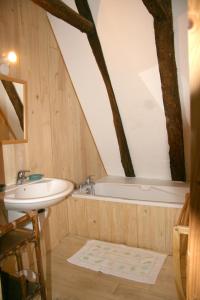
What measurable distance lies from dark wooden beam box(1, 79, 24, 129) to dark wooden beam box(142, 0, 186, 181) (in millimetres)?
1364

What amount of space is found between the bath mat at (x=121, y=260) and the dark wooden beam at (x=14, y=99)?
4.92 ft

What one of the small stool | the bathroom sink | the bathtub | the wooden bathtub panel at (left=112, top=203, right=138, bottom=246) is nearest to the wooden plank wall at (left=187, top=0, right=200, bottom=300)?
the small stool

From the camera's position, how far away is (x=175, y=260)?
41.8 inches

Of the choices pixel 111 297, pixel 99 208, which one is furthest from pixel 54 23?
pixel 111 297

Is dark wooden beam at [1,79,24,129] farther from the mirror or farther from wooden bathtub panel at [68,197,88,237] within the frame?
wooden bathtub panel at [68,197,88,237]

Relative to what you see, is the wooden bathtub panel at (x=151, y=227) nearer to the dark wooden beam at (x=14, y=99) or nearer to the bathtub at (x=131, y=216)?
the bathtub at (x=131, y=216)

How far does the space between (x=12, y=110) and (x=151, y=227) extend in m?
1.85

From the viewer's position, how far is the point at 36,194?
6.49ft

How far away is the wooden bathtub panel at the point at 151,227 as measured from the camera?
7.76ft

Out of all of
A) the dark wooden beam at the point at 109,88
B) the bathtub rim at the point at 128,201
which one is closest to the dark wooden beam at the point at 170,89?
the dark wooden beam at the point at 109,88

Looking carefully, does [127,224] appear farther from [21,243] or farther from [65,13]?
[65,13]

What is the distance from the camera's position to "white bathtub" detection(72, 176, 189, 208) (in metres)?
3.05

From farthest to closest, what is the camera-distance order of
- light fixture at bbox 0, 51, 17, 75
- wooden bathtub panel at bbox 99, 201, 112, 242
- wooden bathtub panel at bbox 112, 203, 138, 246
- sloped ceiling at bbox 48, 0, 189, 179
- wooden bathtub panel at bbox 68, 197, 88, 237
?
1. wooden bathtub panel at bbox 68, 197, 88, 237
2. wooden bathtub panel at bbox 99, 201, 112, 242
3. wooden bathtub panel at bbox 112, 203, 138, 246
4. sloped ceiling at bbox 48, 0, 189, 179
5. light fixture at bbox 0, 51, 17, 75

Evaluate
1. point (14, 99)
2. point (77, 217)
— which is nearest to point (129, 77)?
point (14, 99)
